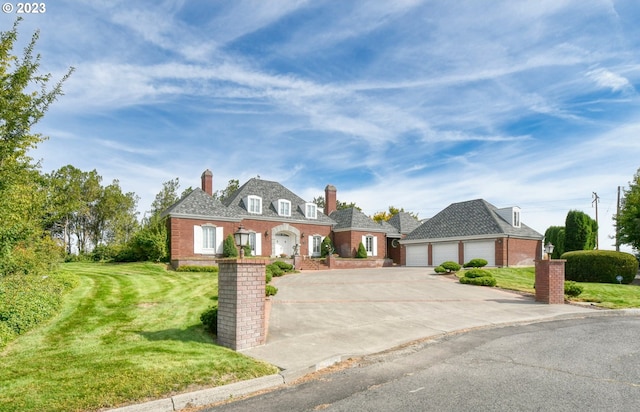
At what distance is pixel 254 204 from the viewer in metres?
34.3

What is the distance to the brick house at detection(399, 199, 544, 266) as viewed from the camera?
31.5 m

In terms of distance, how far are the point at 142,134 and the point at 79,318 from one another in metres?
12.4

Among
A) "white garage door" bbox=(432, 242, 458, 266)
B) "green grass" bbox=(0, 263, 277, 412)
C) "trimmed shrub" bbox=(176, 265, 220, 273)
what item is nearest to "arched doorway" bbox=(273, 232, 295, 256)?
"trimmed shrub" bbox=(176, 265, 220, 273)

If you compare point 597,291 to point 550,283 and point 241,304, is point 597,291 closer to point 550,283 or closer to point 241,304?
point 550,283

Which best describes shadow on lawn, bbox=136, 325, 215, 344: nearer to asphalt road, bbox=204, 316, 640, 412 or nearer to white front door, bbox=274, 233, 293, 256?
asphalt road, bbox=204, 316, 640, 412

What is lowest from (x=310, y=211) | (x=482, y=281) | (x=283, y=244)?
(x=482, y=281)

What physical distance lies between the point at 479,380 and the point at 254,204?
2939 cm

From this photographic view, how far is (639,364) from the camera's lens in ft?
23.4

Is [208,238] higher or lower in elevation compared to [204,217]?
lower

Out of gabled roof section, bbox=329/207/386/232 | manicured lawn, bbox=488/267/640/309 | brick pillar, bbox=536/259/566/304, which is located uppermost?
gabled roof section, bbox=329/207/386/232

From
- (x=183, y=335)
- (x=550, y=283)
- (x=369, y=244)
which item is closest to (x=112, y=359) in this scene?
(x=183, y=335)

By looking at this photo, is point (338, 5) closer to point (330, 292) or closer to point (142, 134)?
point (330, 292)

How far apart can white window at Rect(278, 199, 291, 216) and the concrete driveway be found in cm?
1590

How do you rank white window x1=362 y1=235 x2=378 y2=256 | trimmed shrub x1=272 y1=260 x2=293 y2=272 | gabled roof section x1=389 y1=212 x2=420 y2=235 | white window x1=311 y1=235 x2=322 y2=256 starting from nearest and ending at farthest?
1. trimmed shrub x1=272 y1=260 x2=293 y2=272
2. white window x1=311 y1=235 x2=322 y2=256
3. white window x1=362 y1=235 x2=378 y2=256
4. gabled roof section x1=389 y1=212 x2=420 y2=235
